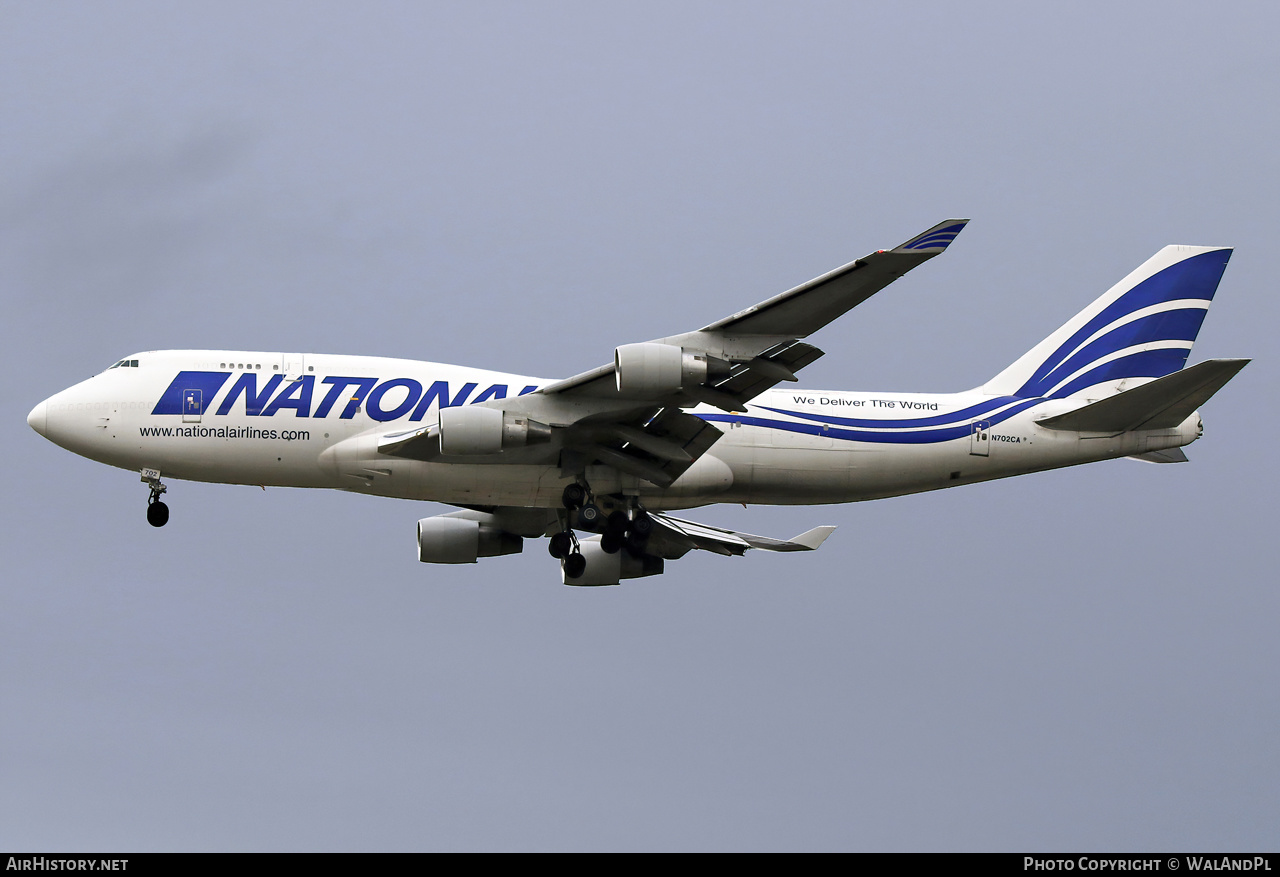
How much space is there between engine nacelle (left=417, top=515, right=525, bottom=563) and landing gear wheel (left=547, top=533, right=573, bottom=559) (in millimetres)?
4141

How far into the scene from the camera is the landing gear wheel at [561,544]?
37.5 meters

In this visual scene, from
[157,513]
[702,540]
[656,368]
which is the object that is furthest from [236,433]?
[702,540]

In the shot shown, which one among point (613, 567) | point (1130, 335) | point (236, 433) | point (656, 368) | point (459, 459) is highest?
point (1130, 335)

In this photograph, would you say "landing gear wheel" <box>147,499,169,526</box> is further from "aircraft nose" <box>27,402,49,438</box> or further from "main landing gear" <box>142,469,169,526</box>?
"aircraft nose" <box>27,402,49,438</box>

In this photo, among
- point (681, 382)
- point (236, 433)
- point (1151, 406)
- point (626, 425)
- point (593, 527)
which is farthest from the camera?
point (1151, 406)

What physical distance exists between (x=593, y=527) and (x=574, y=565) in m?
1.71

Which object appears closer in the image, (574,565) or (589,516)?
(589,516)

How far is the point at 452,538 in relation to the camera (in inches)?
1617

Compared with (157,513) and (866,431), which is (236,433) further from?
(866,431)

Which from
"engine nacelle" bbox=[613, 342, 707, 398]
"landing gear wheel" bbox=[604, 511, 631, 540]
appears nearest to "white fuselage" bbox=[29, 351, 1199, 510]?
"landing gear wheel" bbox=[604, 511, 631, 540]

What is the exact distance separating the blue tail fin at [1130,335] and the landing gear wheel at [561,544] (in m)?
11.3

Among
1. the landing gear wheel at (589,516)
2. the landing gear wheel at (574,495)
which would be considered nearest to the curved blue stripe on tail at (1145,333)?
the landing gear wheel at (589,516)

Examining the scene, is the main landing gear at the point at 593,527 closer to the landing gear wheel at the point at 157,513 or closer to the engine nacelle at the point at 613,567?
the engine nacelle at the point at 613,567
